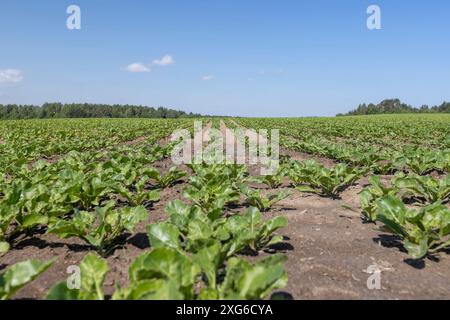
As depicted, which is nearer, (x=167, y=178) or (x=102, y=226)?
(x=102, y=226)

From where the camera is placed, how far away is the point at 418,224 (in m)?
3.08

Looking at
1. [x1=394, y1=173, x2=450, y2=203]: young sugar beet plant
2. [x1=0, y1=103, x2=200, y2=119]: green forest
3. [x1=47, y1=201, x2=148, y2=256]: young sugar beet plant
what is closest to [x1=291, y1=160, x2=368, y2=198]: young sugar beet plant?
[x1=394, y1=173, x2=450, y2=203]: young sugar beet plant

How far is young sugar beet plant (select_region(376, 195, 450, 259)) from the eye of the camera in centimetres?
280

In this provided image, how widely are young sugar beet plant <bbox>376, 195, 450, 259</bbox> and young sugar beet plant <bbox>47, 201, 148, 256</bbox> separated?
2.16 meters

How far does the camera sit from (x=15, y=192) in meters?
3.74

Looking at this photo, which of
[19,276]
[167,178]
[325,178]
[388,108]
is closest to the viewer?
[19,276]

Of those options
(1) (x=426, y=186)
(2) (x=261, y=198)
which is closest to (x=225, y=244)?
(2) (x=261, y=198)

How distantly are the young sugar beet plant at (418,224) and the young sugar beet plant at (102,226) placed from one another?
7.08ft

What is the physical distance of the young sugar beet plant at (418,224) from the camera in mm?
2804

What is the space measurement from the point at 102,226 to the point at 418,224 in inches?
104

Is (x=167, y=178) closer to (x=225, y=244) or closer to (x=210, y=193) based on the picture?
(x=210, y=193)

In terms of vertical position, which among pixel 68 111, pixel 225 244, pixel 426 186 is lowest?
pixel 225 244

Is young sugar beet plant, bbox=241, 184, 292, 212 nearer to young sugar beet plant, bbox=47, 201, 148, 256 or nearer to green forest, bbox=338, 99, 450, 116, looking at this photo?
young sugar beet plant, bbox=47, 201, 148, 256
